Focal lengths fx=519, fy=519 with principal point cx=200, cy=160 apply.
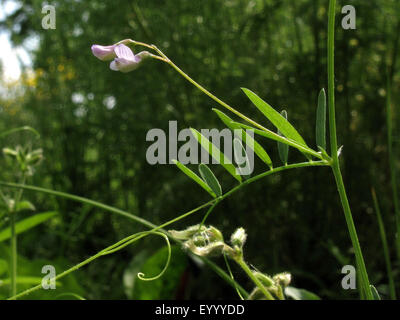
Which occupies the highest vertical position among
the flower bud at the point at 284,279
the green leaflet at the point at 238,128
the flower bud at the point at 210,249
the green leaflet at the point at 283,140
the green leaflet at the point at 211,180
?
the green leaflet at the point at 238,128

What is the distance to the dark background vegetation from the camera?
127 centimetres

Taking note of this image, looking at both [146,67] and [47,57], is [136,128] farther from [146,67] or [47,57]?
[47,57]

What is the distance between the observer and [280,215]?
1.34m

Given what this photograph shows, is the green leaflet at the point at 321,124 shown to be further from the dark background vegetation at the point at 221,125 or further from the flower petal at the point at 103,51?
the dark background vegetation at the point at 221,125

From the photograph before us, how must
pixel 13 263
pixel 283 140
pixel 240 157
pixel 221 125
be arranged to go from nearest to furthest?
1. pixel 283 140
2. pixel 240 157
3. pixel 13 263
4. pixel 221 125

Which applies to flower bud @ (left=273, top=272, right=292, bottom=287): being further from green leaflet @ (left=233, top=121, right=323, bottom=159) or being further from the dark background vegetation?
the dark background vegetation

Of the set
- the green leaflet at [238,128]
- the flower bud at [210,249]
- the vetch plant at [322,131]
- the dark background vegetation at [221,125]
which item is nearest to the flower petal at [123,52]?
the vetch plant at [322,131]

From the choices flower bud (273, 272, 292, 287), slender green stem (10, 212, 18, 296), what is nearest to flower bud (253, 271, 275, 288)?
flower bud (273, 272, 292, 287)

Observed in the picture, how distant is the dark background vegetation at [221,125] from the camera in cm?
127

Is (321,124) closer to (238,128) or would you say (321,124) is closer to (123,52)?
(238,128)

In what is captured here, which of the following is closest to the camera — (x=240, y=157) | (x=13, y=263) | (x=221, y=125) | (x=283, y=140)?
(x=283, y=140)

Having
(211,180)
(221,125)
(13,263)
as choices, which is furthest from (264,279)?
(221,125)

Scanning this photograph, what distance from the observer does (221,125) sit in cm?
141

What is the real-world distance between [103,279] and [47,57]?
2.72 ft
